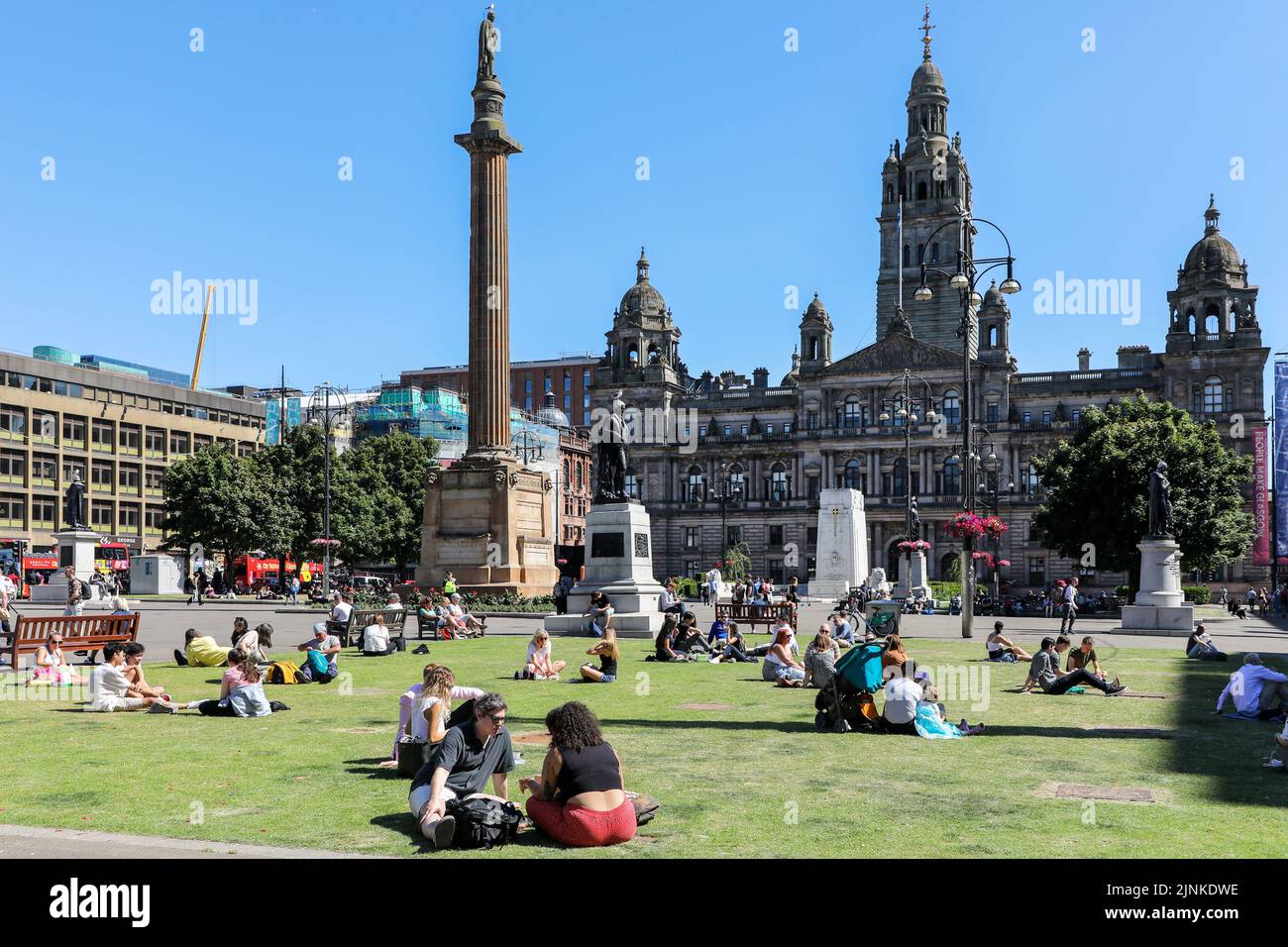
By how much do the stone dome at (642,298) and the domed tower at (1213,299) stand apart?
4512 cm

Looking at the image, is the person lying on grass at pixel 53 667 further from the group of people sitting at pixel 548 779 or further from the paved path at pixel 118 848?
the group of people sitting at pixel 548 779

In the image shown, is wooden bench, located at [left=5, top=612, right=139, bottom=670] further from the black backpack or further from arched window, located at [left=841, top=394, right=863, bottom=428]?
arched window, located at [left=841, top=394, right=863, bottom=428]

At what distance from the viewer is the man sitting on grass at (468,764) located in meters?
8.93

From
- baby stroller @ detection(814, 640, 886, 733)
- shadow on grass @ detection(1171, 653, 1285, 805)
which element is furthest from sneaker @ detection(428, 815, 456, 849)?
baby stroller @ detection(814, 640, 886, 733)

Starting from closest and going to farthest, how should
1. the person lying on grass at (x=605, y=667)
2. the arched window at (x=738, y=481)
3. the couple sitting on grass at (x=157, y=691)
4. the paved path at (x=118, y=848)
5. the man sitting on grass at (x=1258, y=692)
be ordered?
the paved path at (x=118, y=848)
the couple sitting on grass at (x=157, y=691)
the man sitting on grass at (x=1258, y=692)
the person lying on grass at (x=605, y=667)
the arched window at (x=738, y=481)

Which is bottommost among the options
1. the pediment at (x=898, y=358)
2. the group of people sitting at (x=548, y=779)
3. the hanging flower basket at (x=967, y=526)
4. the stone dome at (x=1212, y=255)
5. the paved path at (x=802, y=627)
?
the paved path at (x=802, y=627)

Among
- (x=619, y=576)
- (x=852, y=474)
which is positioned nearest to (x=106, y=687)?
(x=619, y=576)

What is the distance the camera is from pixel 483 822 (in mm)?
8617

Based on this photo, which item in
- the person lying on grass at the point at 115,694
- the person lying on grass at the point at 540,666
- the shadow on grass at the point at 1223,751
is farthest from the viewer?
the person lying on grass at the point at 540,666

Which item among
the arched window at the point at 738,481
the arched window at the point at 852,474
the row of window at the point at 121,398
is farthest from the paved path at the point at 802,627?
the arched window at the point at 738,481

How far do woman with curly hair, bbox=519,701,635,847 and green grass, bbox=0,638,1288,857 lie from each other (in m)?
0.19

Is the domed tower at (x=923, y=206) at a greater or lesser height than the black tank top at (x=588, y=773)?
greater
